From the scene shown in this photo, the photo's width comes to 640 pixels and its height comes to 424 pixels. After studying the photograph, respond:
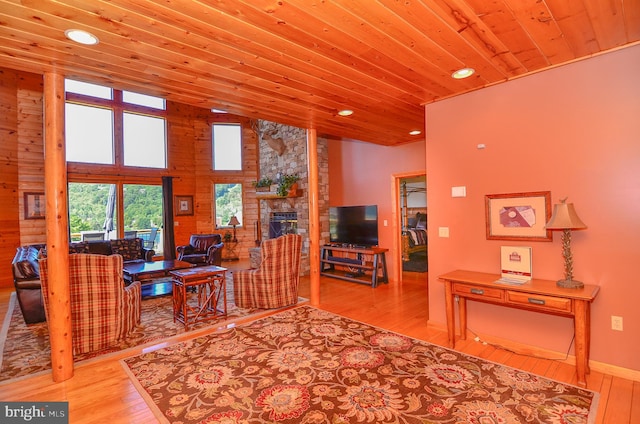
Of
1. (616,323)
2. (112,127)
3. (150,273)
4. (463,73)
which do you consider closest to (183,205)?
(112,127)

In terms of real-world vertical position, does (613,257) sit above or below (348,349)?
above

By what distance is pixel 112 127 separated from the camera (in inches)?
318

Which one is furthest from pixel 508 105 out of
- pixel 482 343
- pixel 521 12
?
pixel 482 343

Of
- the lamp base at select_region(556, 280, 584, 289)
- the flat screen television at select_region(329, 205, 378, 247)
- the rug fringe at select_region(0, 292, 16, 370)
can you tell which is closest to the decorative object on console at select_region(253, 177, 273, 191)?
the flat screen television at select_region(329, 205, 378, 247)

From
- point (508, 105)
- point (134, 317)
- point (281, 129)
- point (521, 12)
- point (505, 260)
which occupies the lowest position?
point (134, 317)

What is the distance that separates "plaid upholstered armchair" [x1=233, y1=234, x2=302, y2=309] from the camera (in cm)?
434

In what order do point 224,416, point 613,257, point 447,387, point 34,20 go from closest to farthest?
1. point 34,20
2. point 224,416
3. point 447,387
4. point 613,257

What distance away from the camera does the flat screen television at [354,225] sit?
20.0ft

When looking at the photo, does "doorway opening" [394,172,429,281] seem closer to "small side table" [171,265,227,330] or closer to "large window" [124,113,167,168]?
"small side table" [171,265,227,330]

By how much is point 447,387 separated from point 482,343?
108cm

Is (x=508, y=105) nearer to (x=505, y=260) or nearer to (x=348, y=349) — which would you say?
(x=505, y=260)

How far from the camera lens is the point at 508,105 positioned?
3.09 metres

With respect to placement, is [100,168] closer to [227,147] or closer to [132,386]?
[227,147]

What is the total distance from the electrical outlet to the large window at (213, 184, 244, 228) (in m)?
8.47
